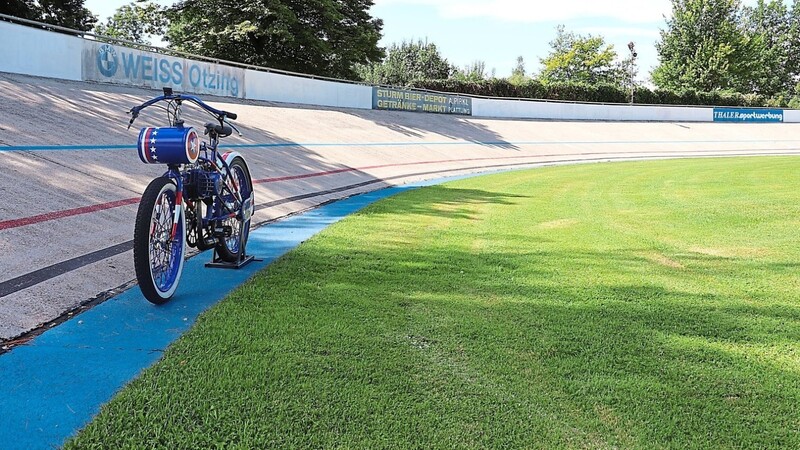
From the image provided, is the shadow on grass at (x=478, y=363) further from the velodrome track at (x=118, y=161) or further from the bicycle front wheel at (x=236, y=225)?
the velodrome track at (x=118, y=161)

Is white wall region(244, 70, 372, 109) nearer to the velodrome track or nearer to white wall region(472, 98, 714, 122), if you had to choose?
the velodrome track

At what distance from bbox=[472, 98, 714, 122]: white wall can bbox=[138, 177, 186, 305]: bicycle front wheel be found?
29905mm

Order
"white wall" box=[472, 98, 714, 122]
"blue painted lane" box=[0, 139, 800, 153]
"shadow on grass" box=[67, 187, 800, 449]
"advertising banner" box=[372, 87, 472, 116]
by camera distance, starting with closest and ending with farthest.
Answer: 1. "shadow on grass" box=[67, 187, 800, 449]
2. "blue painted lane" box=[0, 139, 800, 153]
3. "advertising banner" box=[372, 87, 472, 116]
4. "white wall" box=[472, 98, 714, 122]

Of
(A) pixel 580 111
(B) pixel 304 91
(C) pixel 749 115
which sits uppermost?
(C) pixel 749 115

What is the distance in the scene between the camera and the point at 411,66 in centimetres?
8331

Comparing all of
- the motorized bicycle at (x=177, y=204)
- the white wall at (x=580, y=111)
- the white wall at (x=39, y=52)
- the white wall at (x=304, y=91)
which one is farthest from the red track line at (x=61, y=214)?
the white wall at (x=580, y=111)

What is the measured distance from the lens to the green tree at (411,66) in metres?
82.2

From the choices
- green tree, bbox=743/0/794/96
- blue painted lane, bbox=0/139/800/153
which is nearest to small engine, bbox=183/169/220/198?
blue painted lane, bbox=0/139/800/153

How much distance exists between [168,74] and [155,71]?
561 millimetres

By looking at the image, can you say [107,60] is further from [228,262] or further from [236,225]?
[228,262]

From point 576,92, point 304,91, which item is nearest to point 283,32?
point 304,91

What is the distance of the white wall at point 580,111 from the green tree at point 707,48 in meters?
25.5

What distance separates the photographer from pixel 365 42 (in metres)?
34.6

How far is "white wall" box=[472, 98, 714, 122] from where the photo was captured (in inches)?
1337
